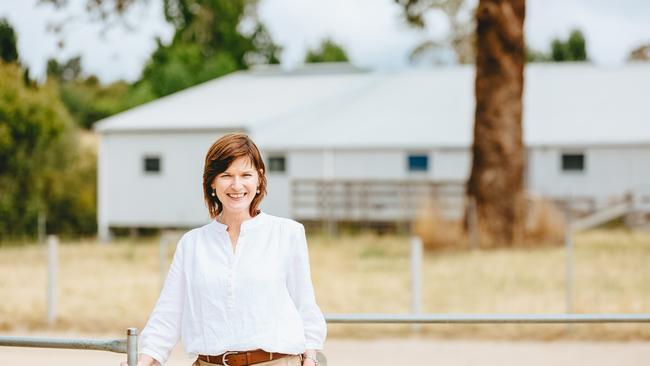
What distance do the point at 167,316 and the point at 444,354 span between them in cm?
702

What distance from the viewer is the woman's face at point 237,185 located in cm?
373

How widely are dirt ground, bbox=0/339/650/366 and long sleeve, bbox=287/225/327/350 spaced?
5.96 metres

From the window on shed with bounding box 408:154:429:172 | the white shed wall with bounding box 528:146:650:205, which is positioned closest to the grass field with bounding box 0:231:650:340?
the white shed wall with bounding box 528:146:650:205

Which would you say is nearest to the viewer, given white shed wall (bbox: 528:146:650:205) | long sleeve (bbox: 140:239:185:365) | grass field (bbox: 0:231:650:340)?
long sleeve (bbox: 140:239:185:365)

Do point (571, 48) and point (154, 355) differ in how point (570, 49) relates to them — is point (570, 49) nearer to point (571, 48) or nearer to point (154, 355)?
point (571, 48)

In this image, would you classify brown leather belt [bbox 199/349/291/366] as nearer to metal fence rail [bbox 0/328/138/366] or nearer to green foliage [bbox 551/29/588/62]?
metal fence rail [bbox 0/328/138/366]

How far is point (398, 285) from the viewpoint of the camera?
677 inches

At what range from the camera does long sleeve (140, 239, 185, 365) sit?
380cm

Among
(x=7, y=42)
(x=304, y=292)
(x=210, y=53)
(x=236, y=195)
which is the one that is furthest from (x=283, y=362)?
(x=210, y=53)

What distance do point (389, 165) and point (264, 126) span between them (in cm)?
367

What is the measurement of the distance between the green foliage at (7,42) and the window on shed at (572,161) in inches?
631

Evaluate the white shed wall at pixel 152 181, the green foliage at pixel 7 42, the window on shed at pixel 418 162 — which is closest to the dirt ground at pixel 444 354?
the window on shed at pixel 418 162

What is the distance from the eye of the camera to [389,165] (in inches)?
1231

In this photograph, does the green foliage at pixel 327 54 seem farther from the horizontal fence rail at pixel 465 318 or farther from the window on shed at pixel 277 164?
the horizontal fence rail at pixel 465 318
